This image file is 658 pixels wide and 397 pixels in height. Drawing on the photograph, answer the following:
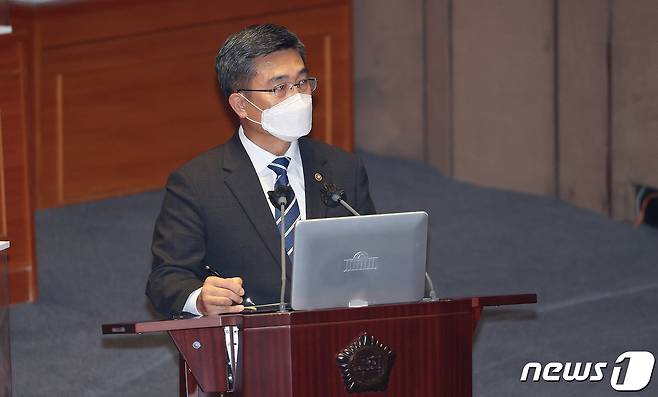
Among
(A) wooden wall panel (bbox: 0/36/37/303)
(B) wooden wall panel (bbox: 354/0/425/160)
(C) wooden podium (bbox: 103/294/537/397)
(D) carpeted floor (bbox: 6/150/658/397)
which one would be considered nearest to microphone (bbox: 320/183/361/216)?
(C) wooden podium (bbox: 103/294/537/397)

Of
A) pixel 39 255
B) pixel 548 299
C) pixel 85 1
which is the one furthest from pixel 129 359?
pixel 85 1

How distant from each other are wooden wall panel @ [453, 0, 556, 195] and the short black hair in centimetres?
370

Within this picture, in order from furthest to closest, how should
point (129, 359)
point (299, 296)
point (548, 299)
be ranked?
point (548, 299) → point (129, 359) → point (299, 296)

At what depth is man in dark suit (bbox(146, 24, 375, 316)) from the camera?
10.5ft

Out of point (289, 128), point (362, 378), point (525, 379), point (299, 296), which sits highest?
point (289, 128)

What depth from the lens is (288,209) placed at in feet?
10.6

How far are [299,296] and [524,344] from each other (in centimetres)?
252

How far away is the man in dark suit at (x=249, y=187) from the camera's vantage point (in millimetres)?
3207

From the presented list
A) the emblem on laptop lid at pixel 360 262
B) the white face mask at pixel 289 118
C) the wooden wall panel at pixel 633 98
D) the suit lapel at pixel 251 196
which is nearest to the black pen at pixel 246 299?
the suit lapel at pixel 251 196

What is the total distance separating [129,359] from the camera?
16.7ft

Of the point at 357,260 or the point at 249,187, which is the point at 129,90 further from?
the point at 357,260

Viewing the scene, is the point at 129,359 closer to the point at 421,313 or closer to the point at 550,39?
the point at 421,313

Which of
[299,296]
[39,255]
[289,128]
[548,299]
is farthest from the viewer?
[39,255]

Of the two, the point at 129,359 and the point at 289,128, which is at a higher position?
the point at 289,128
